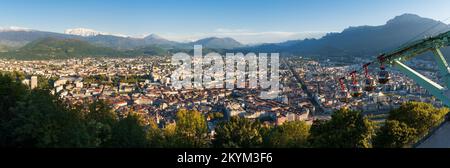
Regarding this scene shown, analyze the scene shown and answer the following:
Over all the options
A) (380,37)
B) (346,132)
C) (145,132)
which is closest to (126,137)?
(145,132)

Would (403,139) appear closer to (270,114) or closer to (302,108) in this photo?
(270,114)

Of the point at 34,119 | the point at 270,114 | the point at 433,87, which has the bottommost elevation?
the point at 270,114

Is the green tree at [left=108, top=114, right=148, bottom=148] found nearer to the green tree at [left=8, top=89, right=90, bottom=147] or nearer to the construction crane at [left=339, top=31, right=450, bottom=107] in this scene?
the green tree at [left=8, top=89, right=90, bottom=147]

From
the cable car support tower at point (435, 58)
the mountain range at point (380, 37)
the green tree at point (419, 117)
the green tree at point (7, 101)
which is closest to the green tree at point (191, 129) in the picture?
the green tree at point (7, 101)

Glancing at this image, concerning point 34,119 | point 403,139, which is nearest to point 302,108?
point 403,139

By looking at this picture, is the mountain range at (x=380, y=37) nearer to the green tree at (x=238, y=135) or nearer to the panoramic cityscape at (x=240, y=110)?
the panoramic cityscape at (x=240, y=110)

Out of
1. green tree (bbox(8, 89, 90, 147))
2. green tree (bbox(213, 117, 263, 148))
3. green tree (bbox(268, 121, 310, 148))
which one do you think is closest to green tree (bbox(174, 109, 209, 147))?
green tree (bbox(213, 117, 263, 148))
